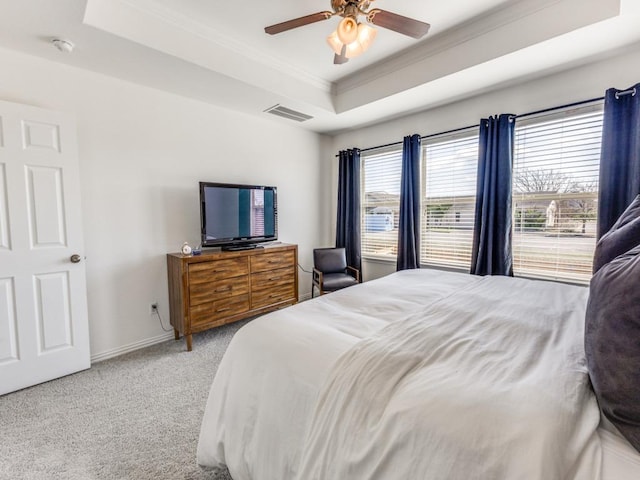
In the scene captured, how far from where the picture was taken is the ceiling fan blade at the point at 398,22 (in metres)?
1.72

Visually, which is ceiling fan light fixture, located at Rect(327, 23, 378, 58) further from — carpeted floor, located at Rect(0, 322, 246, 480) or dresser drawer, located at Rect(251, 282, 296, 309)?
carpeted floor, located at Rect(0, 322, 246, 480)

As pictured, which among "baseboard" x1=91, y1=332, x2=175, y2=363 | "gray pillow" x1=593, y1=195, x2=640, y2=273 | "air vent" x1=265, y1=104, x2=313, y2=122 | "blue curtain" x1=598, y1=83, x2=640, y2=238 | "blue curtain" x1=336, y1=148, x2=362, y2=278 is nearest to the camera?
"gray pillow" x1=593, y1=195, x2=640, y2=273

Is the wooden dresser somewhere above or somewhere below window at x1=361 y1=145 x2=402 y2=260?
below

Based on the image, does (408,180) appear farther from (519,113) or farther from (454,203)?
(519,113)

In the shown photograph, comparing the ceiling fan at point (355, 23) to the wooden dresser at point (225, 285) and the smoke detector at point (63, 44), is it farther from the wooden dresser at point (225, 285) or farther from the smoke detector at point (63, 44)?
the wooden dresser at point (225, 285)

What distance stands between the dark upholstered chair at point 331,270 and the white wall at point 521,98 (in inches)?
20.9

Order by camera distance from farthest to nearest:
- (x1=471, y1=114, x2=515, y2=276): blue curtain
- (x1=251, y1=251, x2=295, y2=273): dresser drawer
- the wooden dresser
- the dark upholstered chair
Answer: the dark upholstered chair < (x1=251, y1=251, x2=295, y2=273): dresser drawer < (x1=471, y1=114, x2=515, y2=276): blue curtain < the wooden dresser

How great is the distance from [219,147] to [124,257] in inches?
60.6

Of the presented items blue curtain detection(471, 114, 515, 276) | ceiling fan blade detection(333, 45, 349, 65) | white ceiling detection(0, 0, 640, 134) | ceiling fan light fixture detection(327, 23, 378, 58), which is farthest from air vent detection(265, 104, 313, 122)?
blue curtain detection(471, 114, 515, 276)

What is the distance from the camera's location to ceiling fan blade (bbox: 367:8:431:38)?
67.7 inches

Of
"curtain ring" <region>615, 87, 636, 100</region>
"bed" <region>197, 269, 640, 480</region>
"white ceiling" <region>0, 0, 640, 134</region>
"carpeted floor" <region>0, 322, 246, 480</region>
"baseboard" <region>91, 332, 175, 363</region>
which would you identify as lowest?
"carpeted floor" <region>0, 322, 246, 480</region>

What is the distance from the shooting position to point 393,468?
0.74m

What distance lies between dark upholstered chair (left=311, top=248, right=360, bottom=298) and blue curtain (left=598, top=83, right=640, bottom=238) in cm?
247

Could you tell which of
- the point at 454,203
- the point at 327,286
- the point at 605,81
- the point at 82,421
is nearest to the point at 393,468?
the point at 82,421
